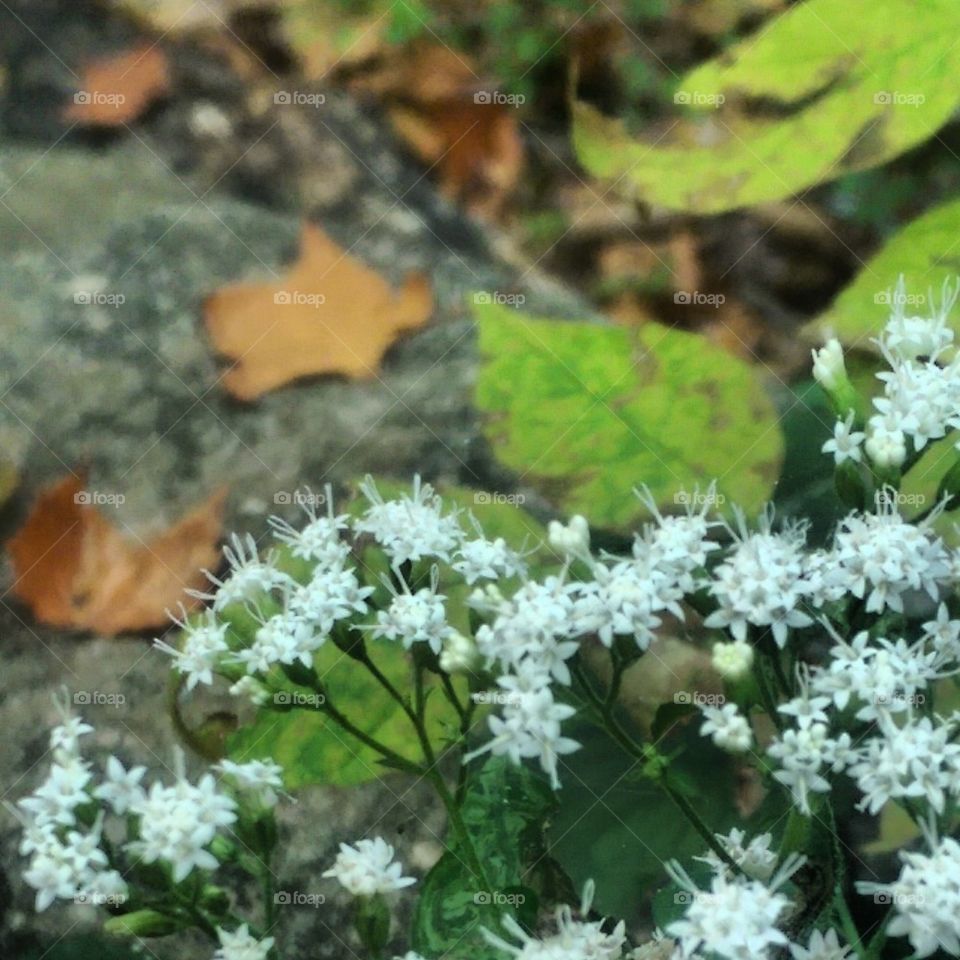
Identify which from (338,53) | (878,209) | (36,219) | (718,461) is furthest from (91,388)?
(878,209)

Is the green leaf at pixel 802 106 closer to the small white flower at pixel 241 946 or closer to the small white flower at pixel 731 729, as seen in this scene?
the small white flower at pixel 731 729

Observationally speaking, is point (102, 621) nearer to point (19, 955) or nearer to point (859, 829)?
point (19, 955)

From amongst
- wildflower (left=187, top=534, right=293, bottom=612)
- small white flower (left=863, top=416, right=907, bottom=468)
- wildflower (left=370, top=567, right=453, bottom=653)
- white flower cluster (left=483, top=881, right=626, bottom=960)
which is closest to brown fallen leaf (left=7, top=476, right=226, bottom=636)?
wildflower (left=187, top=534, right=293, bottom=612)

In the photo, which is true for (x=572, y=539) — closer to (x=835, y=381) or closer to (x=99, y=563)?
(x=835, y=381)

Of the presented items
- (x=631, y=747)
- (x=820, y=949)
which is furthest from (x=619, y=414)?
(x=820, y=949)

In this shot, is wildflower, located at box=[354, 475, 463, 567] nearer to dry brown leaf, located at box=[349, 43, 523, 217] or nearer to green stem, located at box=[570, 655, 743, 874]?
green stem, located at box=[570, 655, 743, 874]

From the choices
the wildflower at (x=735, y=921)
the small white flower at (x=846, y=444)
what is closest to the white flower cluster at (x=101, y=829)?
the wildflower at (x=735, y=921)

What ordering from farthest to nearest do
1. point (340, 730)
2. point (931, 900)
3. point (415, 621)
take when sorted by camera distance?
point (340, 730), point (415, 621), point (931, 900)

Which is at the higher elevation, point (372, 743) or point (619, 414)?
point (619, 414)
